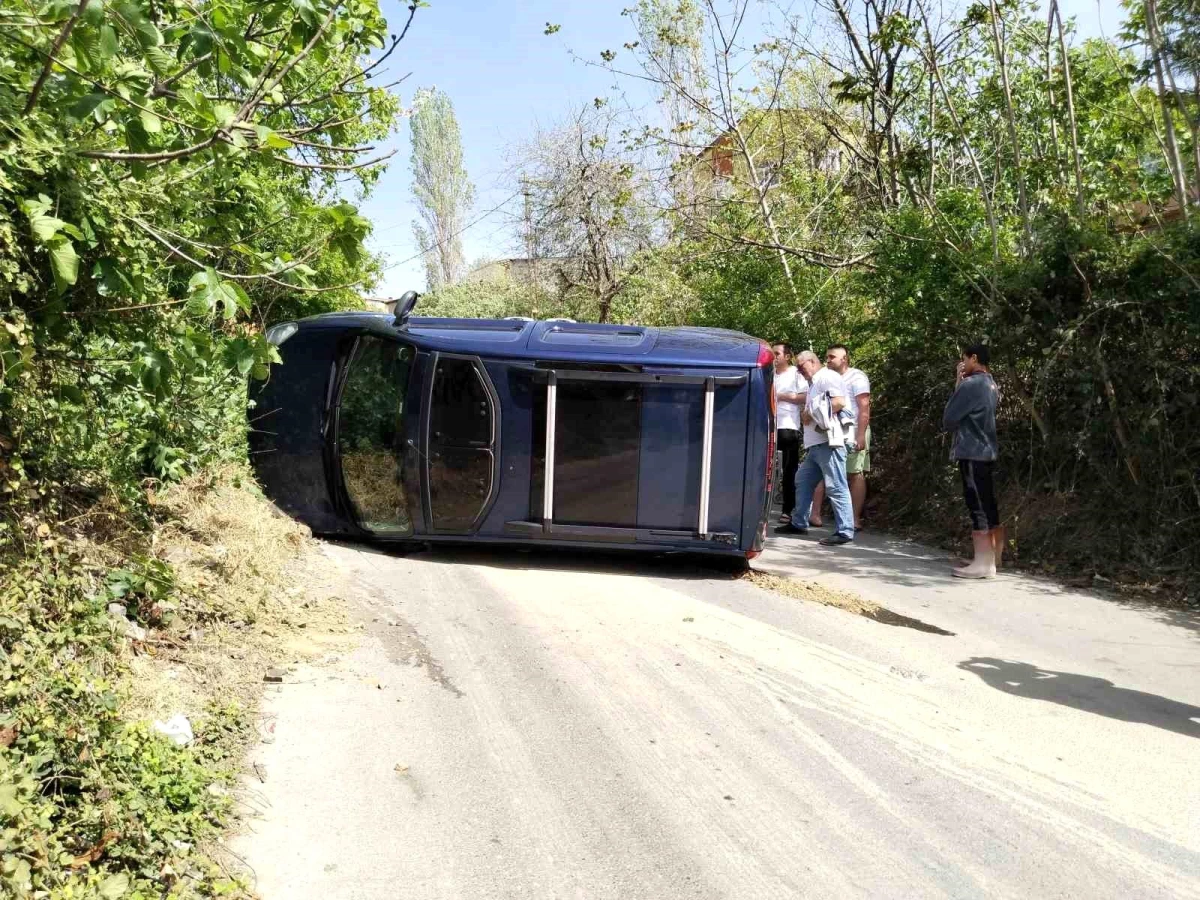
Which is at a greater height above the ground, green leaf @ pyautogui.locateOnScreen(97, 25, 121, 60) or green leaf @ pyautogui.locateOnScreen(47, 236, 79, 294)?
green leaf @ pyautogui.locateOnScreen(97, 25, 121, 60)

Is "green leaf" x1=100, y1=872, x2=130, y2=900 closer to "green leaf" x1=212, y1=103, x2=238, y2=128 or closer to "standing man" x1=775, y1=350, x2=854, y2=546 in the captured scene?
"green leaf" x1=212, y1=103, x2=238, y2=128

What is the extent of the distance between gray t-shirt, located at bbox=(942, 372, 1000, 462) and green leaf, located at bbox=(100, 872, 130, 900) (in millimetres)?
7553

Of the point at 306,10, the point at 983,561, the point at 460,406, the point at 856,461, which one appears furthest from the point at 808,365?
the point at 306,10

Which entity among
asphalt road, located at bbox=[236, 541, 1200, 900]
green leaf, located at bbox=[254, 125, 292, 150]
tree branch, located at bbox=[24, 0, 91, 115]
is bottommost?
asphalt road, located at bbox=[236, 541, 1200, 900]

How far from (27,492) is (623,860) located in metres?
3.18

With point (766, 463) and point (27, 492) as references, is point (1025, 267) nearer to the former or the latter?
point (766, 463)

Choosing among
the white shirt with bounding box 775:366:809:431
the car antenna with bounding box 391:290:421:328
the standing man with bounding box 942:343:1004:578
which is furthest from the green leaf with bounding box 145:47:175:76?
the white shirt with bounding box 775:366:809:431

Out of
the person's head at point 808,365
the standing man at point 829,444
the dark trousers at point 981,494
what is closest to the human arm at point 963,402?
the dark trousers at point 981,494

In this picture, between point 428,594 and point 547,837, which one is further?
point 428,594

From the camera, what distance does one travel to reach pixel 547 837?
13.2 feet

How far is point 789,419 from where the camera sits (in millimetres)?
11578

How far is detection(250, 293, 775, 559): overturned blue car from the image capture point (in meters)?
8.35

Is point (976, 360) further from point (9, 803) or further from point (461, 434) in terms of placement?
point (9, 803)

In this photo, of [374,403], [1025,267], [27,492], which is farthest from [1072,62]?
[27,492]
